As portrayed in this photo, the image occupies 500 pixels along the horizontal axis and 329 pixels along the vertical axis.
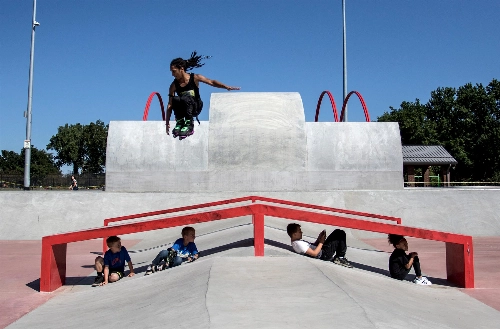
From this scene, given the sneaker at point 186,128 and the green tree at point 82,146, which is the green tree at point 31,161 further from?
the sneaker at point 186,128

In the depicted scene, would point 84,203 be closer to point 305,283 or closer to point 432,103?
point 305,283

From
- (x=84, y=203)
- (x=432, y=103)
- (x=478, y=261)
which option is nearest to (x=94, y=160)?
(x=432, y=103)

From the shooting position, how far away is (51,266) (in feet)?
23.5

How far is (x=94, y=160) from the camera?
226ft

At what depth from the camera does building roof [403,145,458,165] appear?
36.9m

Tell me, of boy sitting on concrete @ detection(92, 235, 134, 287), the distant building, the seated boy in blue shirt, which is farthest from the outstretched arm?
the distant building

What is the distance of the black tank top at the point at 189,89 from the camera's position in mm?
7250

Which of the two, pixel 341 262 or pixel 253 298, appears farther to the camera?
pixel 341 262

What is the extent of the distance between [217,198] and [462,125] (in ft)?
177

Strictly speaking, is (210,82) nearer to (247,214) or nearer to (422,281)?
(247,214)

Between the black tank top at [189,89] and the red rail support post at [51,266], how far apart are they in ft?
9.58

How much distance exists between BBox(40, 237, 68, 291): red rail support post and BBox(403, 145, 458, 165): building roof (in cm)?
3246

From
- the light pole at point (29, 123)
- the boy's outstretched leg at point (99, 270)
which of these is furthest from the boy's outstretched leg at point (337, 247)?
the light pole at point (29, 123)

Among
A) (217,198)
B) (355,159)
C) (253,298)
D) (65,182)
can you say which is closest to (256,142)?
(217,198)
